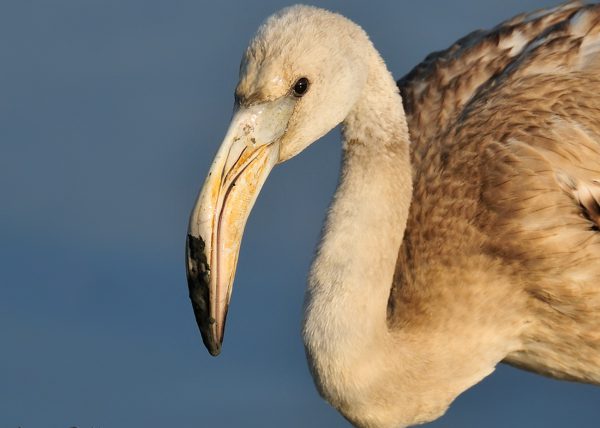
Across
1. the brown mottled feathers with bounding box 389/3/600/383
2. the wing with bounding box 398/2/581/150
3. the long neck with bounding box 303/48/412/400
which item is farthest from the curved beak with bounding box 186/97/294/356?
the wing with bounding box 398/2/581/150

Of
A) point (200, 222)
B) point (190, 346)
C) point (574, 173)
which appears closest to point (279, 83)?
point (200, 222)

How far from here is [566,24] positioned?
24.9 ft

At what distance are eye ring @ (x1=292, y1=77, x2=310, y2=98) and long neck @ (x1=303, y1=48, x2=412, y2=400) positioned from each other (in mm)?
332

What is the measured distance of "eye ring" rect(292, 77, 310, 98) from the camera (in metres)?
6.30

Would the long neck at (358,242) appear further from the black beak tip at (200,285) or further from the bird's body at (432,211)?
the black beak tip at (200,285)

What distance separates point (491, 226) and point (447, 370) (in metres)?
0.67

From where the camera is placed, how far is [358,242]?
6.64 m

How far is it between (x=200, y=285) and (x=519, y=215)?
1.58 metres

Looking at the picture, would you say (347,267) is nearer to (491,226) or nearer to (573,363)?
(491,226)

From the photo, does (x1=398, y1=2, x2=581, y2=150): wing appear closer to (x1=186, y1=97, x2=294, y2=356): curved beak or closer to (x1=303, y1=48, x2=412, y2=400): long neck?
(x1=303, y1=48, x2=412, y2=400): long neck

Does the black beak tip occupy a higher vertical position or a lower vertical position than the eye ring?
lower

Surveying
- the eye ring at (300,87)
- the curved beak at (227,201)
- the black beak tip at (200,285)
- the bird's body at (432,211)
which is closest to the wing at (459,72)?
the bird's body at (432,211)

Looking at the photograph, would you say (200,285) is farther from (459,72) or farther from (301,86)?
(459,72)

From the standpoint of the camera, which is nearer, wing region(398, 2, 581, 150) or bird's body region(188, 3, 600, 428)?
bird's body region(188, 3, 600, 428)
